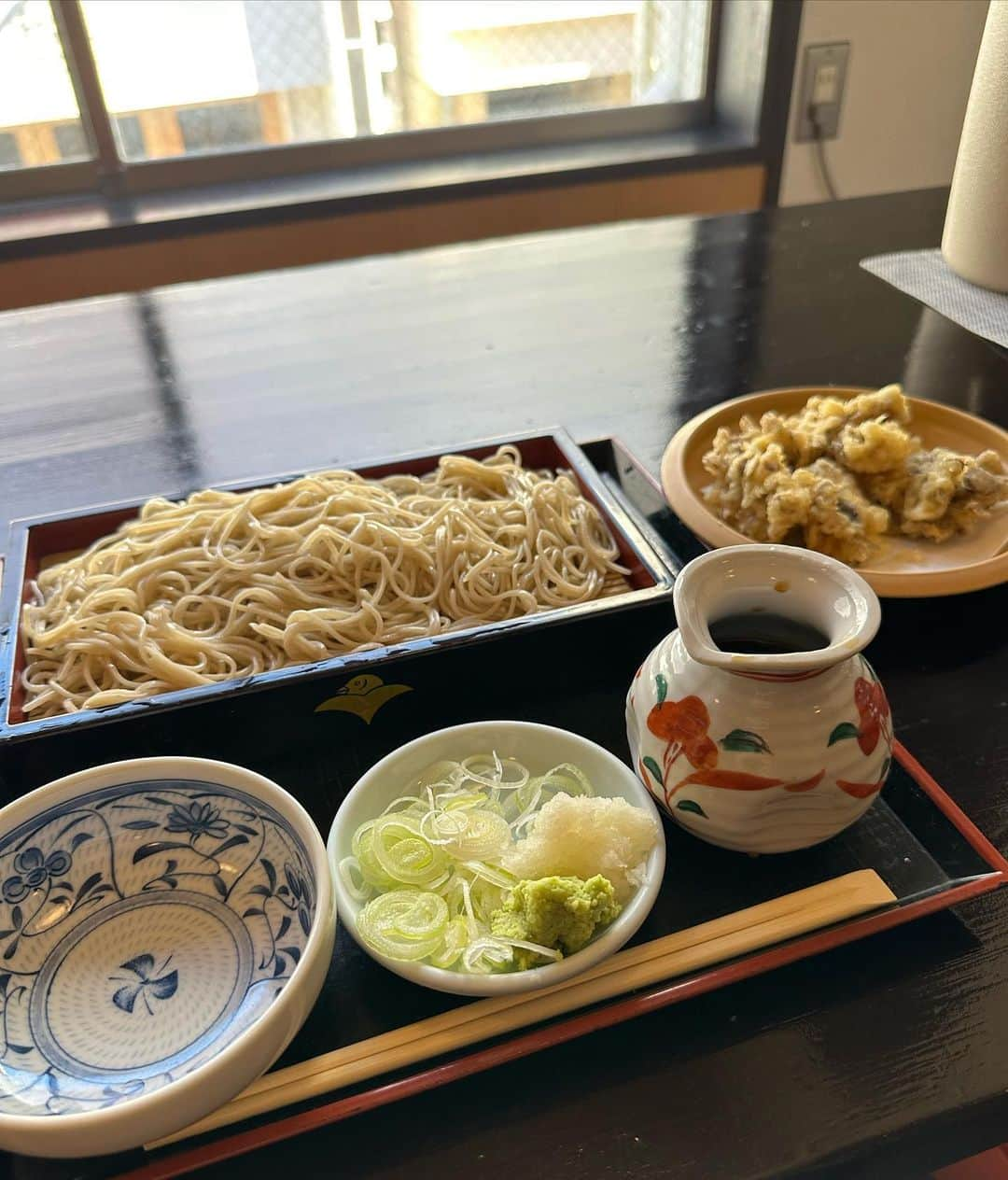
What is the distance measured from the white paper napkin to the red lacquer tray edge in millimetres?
1057

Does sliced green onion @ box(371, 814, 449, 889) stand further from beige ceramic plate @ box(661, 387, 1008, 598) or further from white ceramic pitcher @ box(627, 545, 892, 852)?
beige ceramic plate @ box(661, 387, 1008, 598)

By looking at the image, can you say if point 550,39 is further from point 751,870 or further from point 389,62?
point 751,870

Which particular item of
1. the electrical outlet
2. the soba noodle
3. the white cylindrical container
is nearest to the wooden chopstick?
the soba noodle

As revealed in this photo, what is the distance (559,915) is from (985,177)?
1366 millimetres

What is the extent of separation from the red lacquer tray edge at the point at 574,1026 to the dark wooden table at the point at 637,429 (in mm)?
13

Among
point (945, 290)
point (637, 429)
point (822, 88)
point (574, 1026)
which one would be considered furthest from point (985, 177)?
point (822, 88)

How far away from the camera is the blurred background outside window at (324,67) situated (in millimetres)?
2506

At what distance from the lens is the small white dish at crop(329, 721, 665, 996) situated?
608 millimetres

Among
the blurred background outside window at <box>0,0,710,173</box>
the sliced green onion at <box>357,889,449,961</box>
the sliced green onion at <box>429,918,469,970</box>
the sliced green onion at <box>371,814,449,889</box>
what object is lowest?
the sliced green onion at <box>429,918,469,970</box>

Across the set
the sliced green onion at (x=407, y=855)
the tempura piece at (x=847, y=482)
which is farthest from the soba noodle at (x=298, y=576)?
the sliced green onion at (x=407, y=855)

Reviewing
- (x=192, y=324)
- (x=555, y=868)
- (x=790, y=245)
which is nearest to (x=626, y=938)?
(x=555, y=868)

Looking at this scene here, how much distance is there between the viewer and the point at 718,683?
2.25 ft

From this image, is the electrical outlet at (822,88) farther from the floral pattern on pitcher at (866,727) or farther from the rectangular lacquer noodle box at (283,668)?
the floral pattern on pitcher at (866,727)

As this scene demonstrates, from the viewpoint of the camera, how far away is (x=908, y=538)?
105 centimetres
